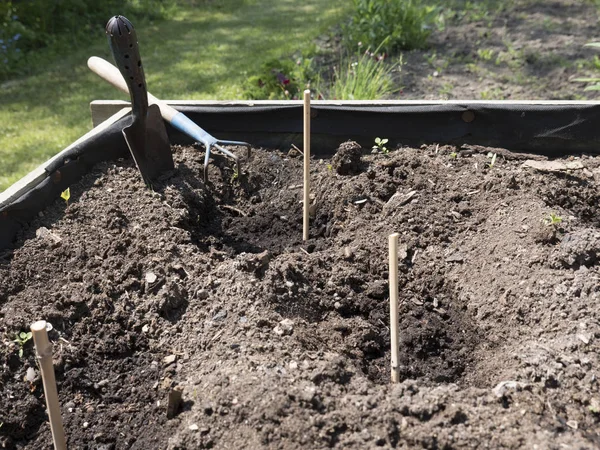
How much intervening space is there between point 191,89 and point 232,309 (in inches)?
139

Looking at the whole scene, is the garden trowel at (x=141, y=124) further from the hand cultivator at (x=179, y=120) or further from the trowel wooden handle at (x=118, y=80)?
the trowel wooden handle at (x=118, y=80)

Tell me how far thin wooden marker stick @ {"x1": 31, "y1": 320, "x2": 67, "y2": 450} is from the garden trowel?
1395 mm

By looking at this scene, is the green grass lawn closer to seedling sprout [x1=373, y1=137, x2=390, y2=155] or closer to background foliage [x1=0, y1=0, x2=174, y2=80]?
background foliage [x1=0, y1=0, x2=174, y2=80]

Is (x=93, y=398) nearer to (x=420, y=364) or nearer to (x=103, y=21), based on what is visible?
(x=420, y=364)

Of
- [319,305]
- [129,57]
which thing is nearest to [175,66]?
[129,57]

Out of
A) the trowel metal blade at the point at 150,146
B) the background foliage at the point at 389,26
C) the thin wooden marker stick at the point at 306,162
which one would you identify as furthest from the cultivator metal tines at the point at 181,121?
the background foliage at the point at 389,26

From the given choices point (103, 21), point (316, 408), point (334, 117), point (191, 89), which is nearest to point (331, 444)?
point (316, 408)

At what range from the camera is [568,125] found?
2998 mm

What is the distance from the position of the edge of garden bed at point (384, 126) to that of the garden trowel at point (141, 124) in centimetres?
25

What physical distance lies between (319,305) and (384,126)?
48.1 inches

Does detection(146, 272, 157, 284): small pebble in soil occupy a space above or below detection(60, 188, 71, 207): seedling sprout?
below

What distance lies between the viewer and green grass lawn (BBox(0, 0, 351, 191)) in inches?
181

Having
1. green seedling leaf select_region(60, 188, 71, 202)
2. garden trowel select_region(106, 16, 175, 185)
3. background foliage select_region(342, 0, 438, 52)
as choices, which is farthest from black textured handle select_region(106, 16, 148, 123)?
background foliage select_region(342, 0, 438, 52)

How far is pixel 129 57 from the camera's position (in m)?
2.53
